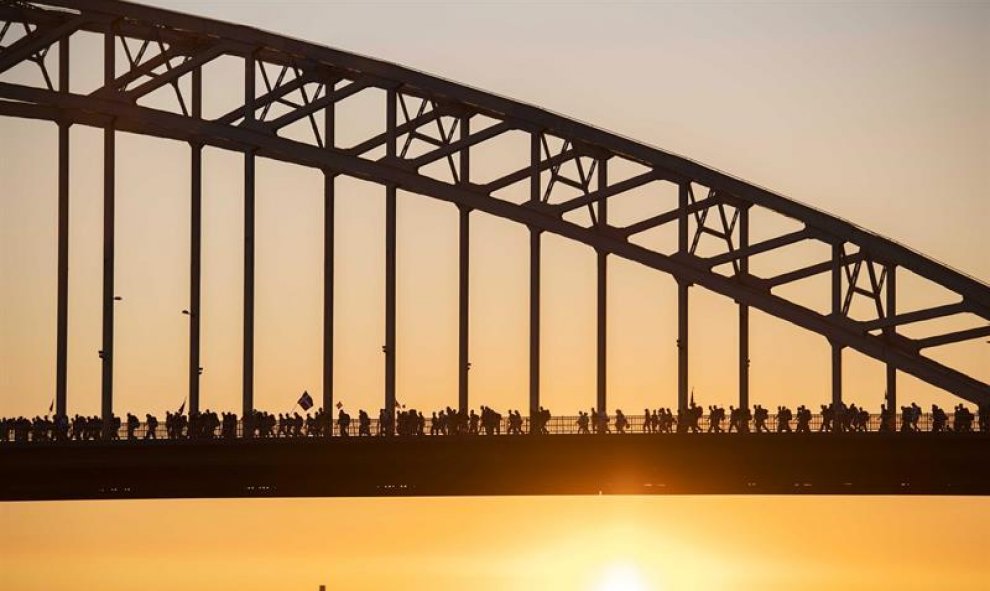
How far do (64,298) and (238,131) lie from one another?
9.24 metres

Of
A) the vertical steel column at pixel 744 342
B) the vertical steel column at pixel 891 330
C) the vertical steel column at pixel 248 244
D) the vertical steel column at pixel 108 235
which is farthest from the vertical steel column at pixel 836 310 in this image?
the vertical steel column at pixel 108 235

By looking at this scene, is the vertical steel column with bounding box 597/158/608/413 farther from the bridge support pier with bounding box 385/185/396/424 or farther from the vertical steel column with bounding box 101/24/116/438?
the vertical steel column with bounding box 101/24/116/438

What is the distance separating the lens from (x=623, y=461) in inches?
5965

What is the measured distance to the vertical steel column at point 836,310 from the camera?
516 feet

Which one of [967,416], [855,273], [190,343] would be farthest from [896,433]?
[190,343]

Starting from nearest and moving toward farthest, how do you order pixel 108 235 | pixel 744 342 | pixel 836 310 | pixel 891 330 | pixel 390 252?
pixel 836 310, pixel 891 330, pixel 744 342, pixel 390 252, pixel 108 235

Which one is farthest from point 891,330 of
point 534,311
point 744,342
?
point 534,311

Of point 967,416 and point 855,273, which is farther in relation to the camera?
point 855,273

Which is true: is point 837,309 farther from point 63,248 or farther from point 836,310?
point 63,248

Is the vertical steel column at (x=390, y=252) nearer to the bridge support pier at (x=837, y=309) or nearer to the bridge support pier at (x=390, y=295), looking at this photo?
the bridge support pier at (x=390, y=295)

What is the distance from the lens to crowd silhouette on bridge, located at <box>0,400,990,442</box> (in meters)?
150

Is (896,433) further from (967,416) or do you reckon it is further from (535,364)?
(535,364)

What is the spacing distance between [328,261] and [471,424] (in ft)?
46.3

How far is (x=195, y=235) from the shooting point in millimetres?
164125
